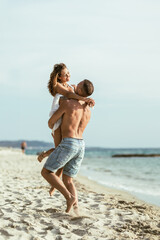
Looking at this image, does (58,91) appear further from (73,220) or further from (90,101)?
(73,220)

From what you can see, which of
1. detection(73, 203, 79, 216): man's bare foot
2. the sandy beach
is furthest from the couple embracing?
the sandy beach

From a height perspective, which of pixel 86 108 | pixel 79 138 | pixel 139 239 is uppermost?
pixel 86 108

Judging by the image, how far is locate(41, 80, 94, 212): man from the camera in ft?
14.2

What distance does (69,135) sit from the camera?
14.3 feet

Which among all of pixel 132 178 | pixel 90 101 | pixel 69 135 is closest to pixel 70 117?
pixel 69 135

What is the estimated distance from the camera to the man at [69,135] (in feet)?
14.2

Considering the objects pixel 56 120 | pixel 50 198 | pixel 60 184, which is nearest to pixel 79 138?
pixel 56 120

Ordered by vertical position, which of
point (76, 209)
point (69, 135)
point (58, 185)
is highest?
point (69, 135)

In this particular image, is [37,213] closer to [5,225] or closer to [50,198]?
[5,225]

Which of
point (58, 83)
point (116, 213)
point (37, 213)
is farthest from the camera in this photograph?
point (116, 213)

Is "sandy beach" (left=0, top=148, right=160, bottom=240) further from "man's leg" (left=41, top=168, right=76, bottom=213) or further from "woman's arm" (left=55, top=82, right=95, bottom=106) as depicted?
"woman's arm" (left=55, top=82, right=95, bottom=106)

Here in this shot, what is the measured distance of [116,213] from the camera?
204 inches

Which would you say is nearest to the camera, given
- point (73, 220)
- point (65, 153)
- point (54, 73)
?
point (65, 153)

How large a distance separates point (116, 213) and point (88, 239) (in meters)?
1.40
